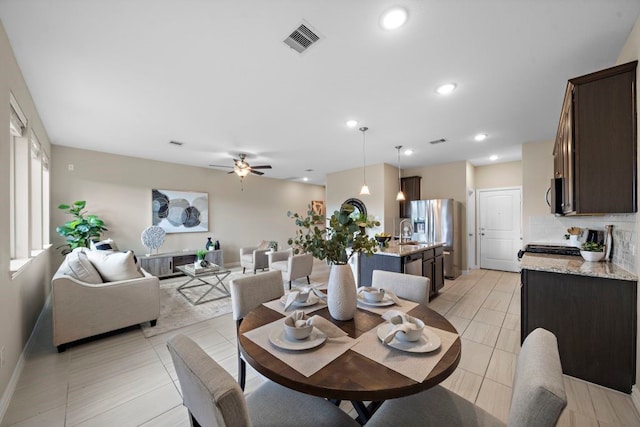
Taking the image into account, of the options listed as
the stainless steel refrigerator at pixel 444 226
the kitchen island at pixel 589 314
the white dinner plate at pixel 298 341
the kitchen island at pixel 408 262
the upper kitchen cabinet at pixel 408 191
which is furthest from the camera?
the upper kitchen cabinet at pixel 408 191

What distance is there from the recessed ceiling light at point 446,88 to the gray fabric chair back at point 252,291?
7.98 ft

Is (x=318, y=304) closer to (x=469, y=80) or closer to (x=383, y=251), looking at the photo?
(x=383, y=251)

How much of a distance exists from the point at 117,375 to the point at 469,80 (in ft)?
13.6

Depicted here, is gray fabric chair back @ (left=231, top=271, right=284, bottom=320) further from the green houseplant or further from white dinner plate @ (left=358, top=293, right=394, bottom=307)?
the green houseplant

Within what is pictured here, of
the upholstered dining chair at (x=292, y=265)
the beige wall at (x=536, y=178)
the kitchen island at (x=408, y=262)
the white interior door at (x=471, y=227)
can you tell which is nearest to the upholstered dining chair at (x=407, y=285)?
the kitchen island at (x=408, y=262)

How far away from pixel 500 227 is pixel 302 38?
6.16 metres

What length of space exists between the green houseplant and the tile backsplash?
676 centimetres

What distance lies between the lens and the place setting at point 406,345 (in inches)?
39.1

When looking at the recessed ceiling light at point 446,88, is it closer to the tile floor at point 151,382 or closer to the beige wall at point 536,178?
the tile floor at point 151,382

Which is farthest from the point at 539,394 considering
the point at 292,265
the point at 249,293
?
the point at 292,265

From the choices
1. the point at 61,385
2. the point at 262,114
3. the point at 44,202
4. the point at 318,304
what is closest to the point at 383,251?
→ the point at 318,304

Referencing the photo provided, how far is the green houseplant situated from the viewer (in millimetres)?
4211

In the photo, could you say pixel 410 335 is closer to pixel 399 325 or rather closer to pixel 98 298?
pixel 399 325

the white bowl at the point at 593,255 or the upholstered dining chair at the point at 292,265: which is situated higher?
the white bowl at the point at 593,255
